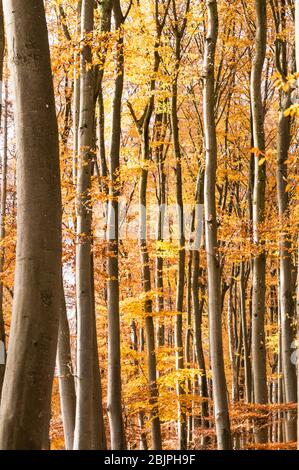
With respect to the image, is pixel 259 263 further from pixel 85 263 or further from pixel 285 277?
pixel 85 263

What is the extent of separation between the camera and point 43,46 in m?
4.46

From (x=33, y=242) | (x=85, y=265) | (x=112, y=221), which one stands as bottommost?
(x=33, y=242)

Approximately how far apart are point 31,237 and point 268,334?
2104 cm

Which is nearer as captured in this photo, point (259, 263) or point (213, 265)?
point (213, 265)

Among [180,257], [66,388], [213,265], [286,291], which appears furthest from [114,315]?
[180,257]

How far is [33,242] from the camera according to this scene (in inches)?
163

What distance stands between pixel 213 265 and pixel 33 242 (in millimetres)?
6050

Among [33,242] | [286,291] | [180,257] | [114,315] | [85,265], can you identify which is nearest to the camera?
[33,242]

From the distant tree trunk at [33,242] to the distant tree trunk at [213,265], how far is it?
5.64 meters

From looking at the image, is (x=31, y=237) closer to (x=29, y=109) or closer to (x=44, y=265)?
(x=44, y=265)

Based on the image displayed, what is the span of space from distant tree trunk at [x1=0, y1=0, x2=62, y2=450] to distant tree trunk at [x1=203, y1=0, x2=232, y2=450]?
564cm

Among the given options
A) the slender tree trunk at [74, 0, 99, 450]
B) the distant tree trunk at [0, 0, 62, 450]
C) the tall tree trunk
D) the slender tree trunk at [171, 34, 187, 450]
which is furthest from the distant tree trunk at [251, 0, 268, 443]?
the distant tree trunk at [0, 0, 62, 450]

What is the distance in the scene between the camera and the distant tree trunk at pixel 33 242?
12.9ft

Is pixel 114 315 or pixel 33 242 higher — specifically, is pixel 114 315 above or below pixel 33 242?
above
